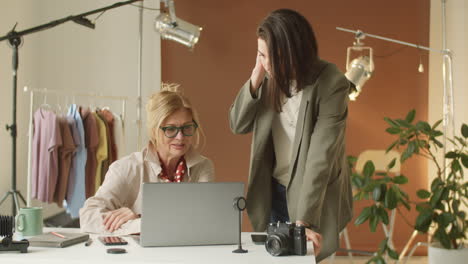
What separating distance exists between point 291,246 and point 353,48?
3551mm

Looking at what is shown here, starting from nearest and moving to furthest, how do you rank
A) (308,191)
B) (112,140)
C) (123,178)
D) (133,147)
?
(308,191), (123,178), (112,140), (133,147)

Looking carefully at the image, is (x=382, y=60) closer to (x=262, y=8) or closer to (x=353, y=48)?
(x=353, y=48)

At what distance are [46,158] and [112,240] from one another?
2495 mm

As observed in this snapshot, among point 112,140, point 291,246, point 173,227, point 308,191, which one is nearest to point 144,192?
point 173,227

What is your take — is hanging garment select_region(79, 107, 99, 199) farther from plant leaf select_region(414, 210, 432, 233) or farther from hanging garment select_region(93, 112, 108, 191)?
plant leaf select_region(414, 210, 432, 233)

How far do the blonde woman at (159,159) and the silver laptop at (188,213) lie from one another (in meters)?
0.43

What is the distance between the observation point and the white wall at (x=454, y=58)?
15.8 feet

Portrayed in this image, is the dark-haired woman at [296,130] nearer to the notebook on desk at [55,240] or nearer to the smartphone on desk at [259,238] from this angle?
the smartphone on desk at [259,238]

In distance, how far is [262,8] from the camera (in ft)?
17.2

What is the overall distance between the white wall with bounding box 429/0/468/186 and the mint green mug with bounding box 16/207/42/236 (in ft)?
12.4

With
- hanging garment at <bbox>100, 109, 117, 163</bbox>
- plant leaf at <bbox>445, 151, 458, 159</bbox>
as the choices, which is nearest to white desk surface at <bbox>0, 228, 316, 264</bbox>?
plant leaf at <bbox>445, 151, 458, 159</bbox>

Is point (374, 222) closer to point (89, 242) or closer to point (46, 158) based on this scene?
point (89, 242)

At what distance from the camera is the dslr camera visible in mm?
1709

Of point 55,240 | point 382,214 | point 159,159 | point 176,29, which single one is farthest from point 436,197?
point 55,240
